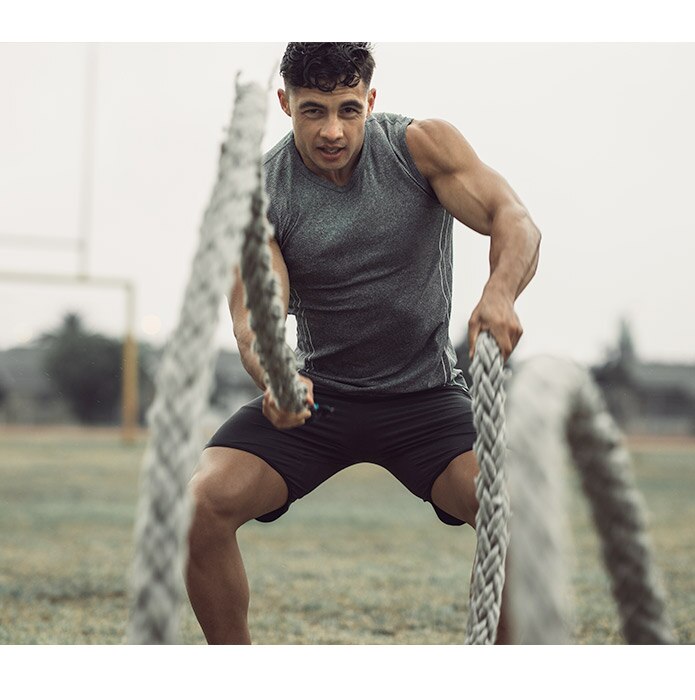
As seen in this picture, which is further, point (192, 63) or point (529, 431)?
point (192, 63)

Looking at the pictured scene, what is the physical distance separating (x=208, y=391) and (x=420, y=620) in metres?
2.69

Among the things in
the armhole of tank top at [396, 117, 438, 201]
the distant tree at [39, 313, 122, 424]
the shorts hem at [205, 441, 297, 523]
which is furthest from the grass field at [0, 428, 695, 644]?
the distant tree at [39, 313, 122, 424]

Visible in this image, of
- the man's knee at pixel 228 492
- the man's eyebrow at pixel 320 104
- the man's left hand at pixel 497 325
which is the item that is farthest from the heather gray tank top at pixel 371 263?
the man's left hand at pixel 497 325

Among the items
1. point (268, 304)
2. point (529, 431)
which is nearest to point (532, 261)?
point (268, 304)

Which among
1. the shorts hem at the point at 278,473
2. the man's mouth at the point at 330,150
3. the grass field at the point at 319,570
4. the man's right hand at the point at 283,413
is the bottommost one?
the grass field at the point at 319,570

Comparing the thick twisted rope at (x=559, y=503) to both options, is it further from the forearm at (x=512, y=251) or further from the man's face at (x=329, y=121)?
the man's face at (x=329, y=121)

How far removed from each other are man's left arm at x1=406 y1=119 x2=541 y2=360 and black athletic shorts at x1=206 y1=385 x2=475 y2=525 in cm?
46

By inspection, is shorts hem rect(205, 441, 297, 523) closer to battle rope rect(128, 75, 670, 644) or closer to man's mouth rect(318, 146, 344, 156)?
battle rope rect(128, 75, 670, 644)

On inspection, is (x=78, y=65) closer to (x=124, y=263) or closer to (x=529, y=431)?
(x=124, y=263)

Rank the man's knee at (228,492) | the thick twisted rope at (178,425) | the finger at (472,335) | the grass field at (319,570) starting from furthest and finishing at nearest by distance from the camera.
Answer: the grass field at (319,570)
the man's knee at (228,492)
the finger at (472,335)
the thick twisted rope at (178,425)

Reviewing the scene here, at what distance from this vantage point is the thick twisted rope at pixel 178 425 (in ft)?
3.18

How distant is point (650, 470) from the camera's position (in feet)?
44.2

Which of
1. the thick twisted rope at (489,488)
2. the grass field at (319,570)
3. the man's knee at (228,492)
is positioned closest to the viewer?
the thick twisted rope at (489,488)

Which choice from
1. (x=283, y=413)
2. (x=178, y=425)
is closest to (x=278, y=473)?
(x=283, y=413)
